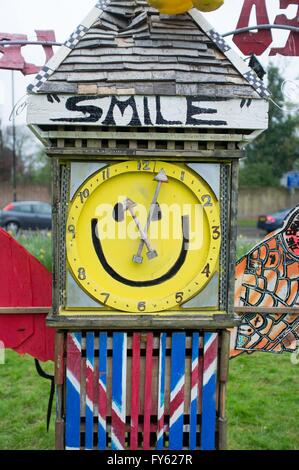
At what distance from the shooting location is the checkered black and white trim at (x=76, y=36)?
2.50 m

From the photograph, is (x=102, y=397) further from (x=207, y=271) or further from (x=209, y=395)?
(x=207, y=271)

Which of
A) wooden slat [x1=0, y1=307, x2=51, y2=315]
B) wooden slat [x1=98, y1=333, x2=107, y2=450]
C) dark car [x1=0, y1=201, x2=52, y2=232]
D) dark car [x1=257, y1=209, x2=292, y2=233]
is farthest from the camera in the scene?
dark car [x1=257, y1=209, x2=292, y2=233]

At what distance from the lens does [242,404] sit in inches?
178

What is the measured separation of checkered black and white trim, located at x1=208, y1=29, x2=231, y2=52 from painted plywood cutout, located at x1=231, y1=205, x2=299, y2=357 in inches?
43.4

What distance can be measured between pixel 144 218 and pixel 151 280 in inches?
12.7

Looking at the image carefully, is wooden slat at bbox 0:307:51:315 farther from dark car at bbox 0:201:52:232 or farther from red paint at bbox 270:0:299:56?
dark car at bbox 0:201:52:232

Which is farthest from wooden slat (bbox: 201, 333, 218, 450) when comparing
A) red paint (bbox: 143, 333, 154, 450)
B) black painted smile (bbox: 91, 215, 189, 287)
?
black painted smile (bbox: 91, 215, 189, 287)

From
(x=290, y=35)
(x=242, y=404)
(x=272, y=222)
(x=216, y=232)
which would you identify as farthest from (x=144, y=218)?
(x=272, y=222)

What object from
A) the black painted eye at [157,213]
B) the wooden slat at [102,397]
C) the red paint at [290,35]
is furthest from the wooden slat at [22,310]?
the red paint at [290,35]

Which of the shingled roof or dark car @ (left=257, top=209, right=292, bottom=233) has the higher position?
the shingled roof

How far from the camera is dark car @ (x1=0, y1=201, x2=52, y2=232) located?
1656 cm

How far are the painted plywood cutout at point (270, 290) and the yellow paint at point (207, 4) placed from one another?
1300 mm

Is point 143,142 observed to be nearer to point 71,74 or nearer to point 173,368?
point 71,74

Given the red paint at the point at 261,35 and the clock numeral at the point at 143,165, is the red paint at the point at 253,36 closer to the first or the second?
the red paint at the point at 261,35
